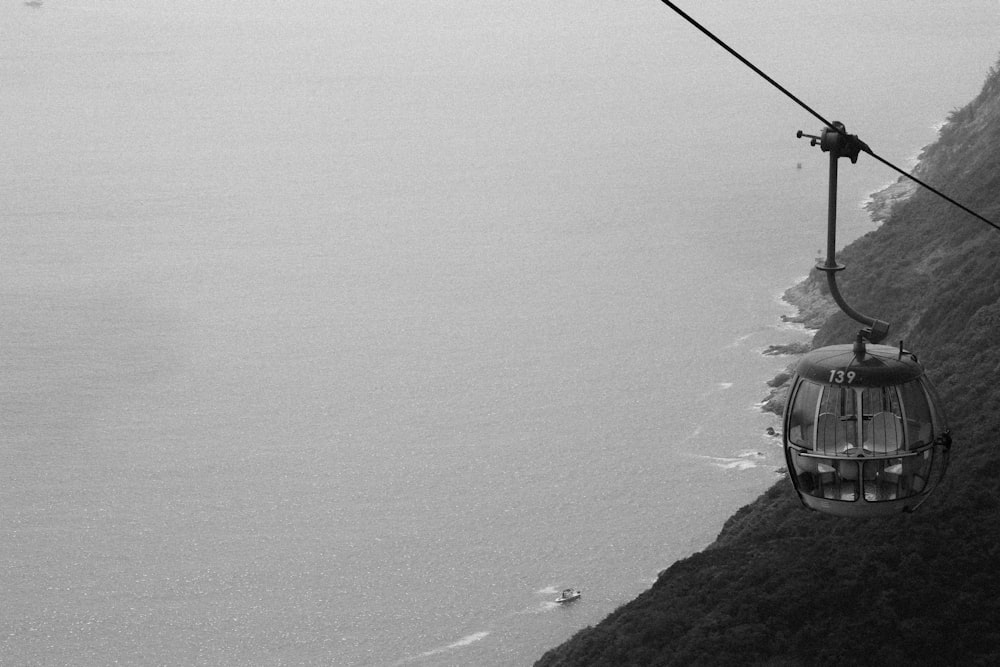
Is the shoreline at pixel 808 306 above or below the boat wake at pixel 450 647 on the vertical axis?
above

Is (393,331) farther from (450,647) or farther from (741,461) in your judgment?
(450,647)

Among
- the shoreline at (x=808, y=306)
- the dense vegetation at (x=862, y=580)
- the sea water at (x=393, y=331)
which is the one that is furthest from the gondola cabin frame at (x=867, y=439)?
the shoreline at (x=808, y=306)

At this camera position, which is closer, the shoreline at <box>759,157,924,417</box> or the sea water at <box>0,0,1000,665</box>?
the sea water at <box>0,0,1000,665</box>

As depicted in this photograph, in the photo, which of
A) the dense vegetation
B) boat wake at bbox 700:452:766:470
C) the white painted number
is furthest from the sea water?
the white painted number

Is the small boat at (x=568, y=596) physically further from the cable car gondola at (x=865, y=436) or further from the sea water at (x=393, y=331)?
the cable car gondola at (x=865, y=436)

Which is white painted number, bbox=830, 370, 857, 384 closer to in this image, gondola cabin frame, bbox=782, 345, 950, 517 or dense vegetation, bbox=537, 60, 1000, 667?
gondola cabin frame, bbox=782, 345, 950, 517

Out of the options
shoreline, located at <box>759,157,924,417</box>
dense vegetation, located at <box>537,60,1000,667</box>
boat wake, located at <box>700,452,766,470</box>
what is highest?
shoreline, located at <box>759,157,924,417</box>

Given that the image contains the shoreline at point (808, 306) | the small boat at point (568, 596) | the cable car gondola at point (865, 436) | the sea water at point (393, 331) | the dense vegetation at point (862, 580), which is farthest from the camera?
the shoreline at point (808, 306)

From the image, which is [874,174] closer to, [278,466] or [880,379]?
[278,466]
